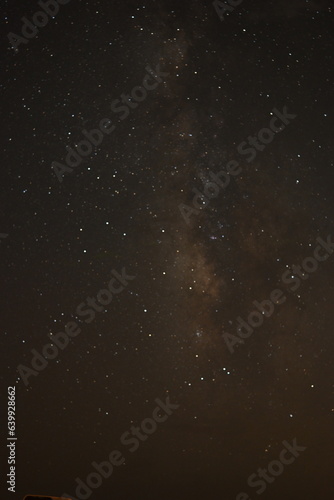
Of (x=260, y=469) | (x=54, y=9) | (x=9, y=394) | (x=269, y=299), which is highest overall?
(x=54, y=9)

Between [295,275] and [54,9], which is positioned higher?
[54,9]

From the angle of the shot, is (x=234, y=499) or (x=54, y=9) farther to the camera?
(x=234, y=499)

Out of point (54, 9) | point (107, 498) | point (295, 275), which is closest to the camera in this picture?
point (54, 9)

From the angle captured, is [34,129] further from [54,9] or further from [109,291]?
[109,291]

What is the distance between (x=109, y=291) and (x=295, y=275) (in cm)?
117

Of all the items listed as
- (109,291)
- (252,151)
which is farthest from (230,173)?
(109,291)

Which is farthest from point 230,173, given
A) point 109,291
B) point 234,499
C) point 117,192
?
point 234,499

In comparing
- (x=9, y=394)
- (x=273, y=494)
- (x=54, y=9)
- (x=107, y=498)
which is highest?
(x=54, y=9)

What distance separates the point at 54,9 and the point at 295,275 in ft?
7.09

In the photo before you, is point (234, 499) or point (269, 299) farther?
point (234, 499)

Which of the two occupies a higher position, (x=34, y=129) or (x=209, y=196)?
(x=34, y=129)

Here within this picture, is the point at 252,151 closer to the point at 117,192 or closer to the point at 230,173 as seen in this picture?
the point at 230,173

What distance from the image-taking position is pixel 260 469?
403 cm

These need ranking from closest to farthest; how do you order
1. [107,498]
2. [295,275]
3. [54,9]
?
[54,9]
[295,275]
[107,498]
